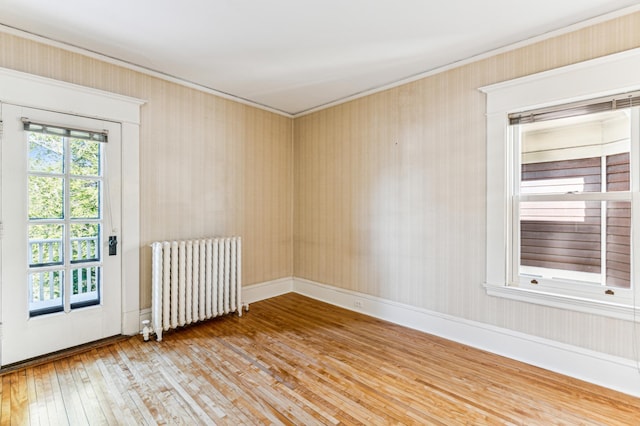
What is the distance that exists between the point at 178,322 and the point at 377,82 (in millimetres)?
3355

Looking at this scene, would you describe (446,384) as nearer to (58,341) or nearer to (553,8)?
(553,8)

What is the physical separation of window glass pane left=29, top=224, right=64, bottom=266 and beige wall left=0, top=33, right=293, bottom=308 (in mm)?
665

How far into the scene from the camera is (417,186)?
3.30m

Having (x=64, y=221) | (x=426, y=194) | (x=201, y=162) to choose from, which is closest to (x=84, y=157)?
(x=64, y=221)

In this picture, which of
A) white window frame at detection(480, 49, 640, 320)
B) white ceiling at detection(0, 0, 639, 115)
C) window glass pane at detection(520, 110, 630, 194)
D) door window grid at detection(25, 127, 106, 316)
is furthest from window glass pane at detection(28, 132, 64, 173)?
window glass pane at detection(520, 110, 630, 194)

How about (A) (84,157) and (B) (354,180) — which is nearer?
(A) (84,157)

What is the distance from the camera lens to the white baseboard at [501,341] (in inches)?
88.7

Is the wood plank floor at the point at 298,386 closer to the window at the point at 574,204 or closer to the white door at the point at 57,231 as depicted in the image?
the white door at the point at 57,231

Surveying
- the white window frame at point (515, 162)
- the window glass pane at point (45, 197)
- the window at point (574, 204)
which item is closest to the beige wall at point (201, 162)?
the window glass pane at point (45, 197)

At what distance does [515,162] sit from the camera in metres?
2.76

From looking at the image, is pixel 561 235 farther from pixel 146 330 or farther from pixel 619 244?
pixel 146 330

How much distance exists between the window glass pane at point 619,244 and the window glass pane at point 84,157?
434 cm

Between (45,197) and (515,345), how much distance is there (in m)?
4.21

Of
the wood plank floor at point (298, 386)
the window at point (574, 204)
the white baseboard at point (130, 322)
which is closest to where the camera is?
the wood plank floor at point (298, 386)
